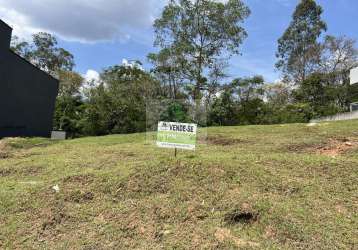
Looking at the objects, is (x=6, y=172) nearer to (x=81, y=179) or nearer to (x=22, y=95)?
(x=81, y=179)

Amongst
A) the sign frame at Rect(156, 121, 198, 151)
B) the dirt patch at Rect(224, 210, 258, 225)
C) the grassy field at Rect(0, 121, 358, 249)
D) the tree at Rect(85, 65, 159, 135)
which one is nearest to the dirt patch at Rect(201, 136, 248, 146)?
the grassy field at Rect(0, 121, 358, 249)

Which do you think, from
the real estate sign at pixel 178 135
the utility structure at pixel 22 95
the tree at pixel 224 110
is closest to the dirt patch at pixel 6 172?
the real estate sign at pixel 178 135

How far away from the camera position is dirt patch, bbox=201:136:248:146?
34.5 feet

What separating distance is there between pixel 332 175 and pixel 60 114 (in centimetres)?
3227

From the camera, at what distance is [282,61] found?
129ft

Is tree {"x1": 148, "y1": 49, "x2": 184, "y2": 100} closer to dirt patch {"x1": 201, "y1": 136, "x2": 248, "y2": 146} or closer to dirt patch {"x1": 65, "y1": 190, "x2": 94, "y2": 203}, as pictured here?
dirt patch {"x1": 201, "y1": 136, "x2": 248, "y2": 146}

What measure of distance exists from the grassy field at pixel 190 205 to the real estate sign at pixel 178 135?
28cm

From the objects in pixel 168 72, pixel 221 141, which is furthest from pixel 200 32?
pixel 221 141

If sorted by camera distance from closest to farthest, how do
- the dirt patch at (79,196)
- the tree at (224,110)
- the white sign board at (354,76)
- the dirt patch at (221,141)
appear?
the dirt patch at (79,196) → the dirt patch at (221,141) → the white sign board at (354,76) → the tree at (224,110)

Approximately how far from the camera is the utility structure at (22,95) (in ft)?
66.5

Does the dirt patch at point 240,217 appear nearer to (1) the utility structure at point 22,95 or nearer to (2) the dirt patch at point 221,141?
(2) the dirt patch at point 221,141

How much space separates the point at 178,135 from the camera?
6.73 meters

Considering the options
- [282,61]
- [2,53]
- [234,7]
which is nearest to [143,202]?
[2,53]

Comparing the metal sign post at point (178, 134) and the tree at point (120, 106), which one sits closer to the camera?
the metal sign post at point (178, 134)
